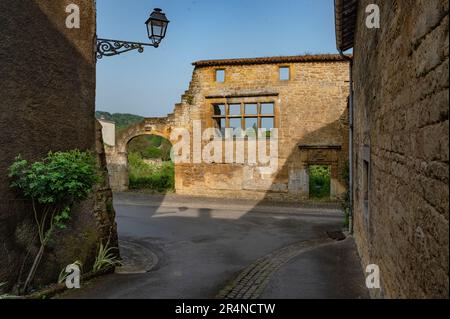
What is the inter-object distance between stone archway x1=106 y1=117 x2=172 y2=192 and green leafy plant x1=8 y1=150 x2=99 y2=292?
13.8 metres

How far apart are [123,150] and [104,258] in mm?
14017

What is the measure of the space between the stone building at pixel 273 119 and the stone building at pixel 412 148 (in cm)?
1278

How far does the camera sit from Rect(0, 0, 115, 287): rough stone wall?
17.4 feet

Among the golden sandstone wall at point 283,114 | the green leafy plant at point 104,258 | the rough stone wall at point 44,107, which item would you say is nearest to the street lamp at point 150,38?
the rough stone wall at point 44,107

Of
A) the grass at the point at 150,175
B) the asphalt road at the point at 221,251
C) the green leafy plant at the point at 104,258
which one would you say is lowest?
the asphalt road at the point at 221,251

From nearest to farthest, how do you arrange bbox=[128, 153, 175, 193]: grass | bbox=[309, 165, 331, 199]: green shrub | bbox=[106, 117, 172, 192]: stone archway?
bbox=[309, 165, 331, 199]: green shrub
bbox=[106, 117, 172, 192]: stone archway
bbox=[128, 153, 175, 193]: grass

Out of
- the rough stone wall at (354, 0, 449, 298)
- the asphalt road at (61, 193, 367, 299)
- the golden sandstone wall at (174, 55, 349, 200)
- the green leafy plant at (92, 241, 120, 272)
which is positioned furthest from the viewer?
the golden sandstone wall at (174, 55, 349, 200)

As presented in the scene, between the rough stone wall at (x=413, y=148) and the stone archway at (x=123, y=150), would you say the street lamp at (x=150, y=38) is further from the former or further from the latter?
the stone archway at (x=123, y=150)

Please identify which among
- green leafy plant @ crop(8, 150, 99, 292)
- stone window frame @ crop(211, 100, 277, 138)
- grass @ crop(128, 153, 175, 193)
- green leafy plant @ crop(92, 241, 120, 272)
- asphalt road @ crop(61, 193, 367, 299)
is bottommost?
asphalt road @ crop(61, 193, 367, 299)

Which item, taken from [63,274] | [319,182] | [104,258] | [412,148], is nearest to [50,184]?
[63,274]

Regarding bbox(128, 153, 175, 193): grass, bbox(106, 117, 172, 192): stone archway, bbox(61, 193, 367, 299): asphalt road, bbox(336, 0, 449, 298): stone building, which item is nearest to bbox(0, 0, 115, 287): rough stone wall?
bbox(61, 193, 367, 299): asphalt road

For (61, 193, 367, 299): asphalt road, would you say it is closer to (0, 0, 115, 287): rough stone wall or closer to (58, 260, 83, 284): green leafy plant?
(58, 260, 83, 284): green leafy plant

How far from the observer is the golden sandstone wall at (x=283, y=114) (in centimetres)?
1708

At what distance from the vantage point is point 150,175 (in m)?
22.9
